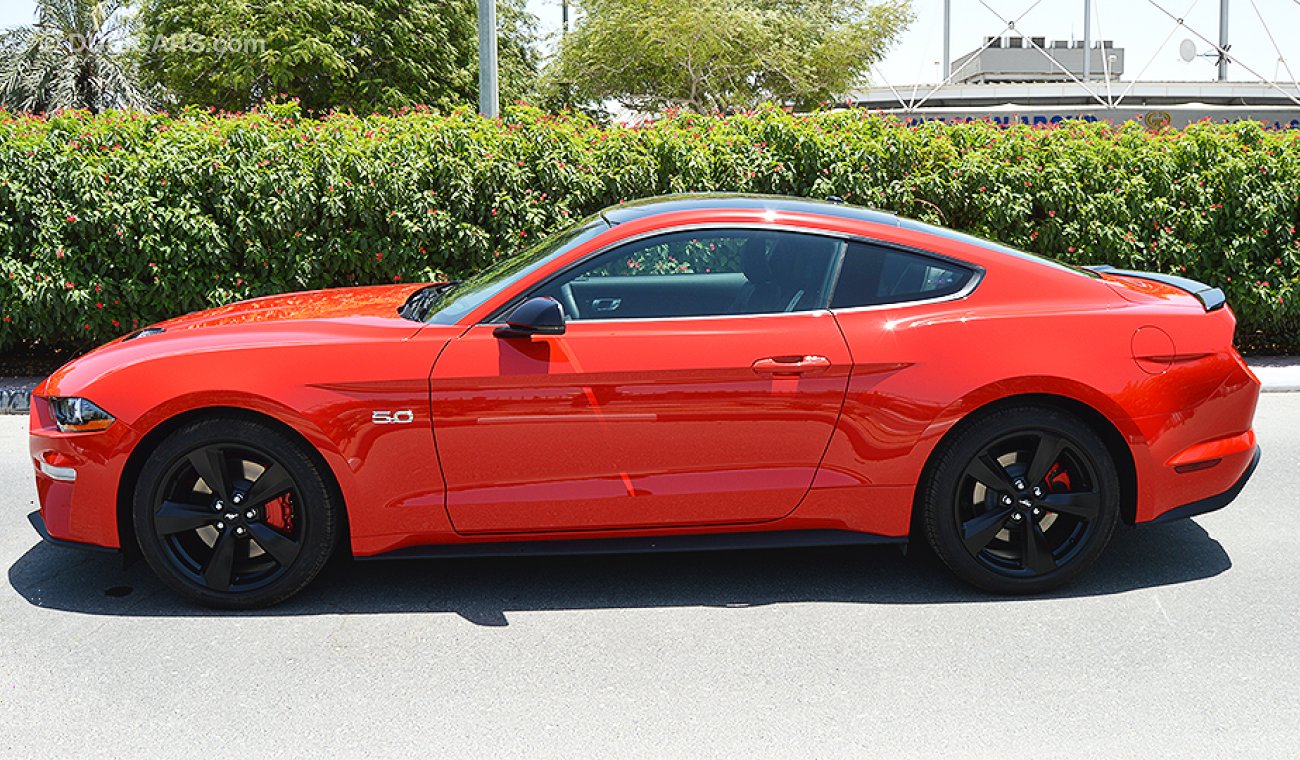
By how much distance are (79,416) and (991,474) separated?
3.39m

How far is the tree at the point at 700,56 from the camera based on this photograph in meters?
39.7

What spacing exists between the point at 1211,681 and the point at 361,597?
305cm

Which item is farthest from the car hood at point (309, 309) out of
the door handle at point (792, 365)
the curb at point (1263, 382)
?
the curb at point (1263, 382)

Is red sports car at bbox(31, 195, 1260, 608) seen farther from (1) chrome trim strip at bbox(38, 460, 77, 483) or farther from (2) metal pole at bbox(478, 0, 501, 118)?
(2) metal pole at bbox(478, 0, 501, 118)

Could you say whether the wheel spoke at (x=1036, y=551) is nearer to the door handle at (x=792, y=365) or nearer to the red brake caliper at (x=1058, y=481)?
the red brake caliper at (x=1058, y=481)

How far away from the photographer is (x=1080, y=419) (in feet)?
15.3

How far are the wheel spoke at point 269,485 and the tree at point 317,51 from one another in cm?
2834

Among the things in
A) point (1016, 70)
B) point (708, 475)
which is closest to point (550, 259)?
point (708, 475)

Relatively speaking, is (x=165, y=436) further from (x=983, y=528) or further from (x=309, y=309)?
(x=983, y=528)

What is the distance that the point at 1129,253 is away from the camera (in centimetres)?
1034

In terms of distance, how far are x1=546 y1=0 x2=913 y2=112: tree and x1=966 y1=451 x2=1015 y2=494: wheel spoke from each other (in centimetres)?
3428

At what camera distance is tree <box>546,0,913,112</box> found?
130 feet

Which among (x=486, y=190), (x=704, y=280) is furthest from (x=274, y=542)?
(x=486, y=190)

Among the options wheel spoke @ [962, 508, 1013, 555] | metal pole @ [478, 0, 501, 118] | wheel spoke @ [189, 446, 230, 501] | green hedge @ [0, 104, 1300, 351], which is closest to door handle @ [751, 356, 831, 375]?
wheel spoke @ [962, 508, 1013, 555]
